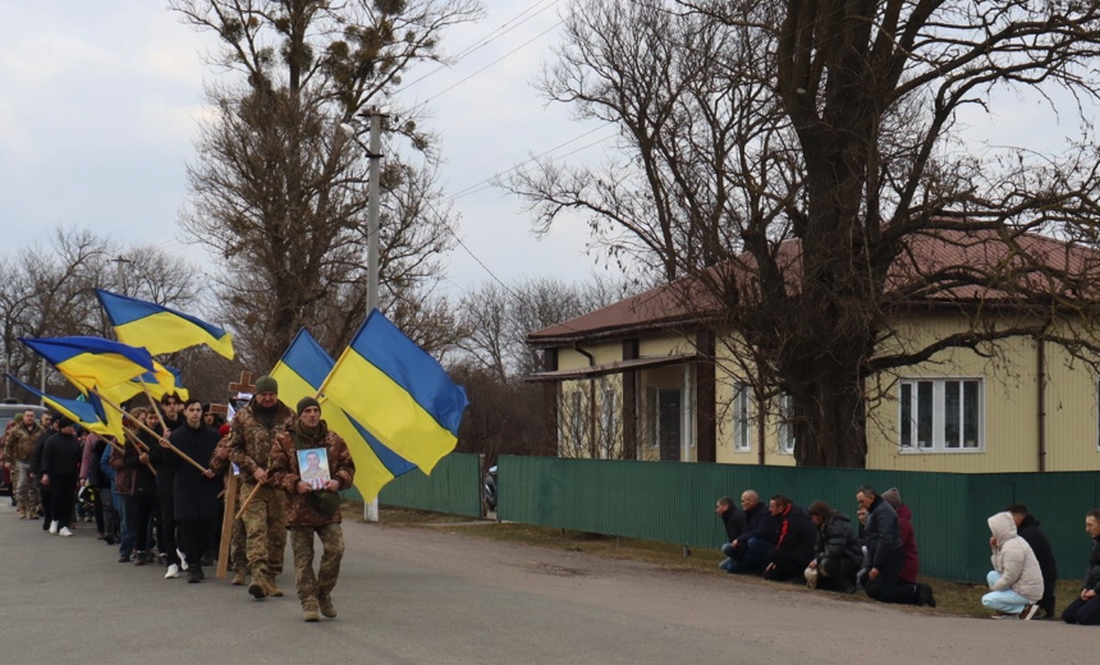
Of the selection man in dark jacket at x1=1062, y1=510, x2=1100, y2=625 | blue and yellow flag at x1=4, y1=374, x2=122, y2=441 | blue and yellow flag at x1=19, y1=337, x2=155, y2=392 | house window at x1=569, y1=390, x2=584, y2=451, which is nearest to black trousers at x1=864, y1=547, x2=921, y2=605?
man in dark jacket at x1=1062, y1=510, x2=1100, y2=625

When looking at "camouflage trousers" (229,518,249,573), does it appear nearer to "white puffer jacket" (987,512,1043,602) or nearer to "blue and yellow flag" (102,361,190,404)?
"blue and yellow flag" (102,361,190,404)

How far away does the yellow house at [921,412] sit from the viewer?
90.6ft

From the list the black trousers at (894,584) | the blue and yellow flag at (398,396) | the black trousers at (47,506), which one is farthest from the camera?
the black trousers at (47,506)

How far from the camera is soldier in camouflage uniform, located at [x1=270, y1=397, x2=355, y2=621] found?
459 inches

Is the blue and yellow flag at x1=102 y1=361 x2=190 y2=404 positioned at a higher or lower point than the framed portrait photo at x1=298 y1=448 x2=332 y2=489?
higher

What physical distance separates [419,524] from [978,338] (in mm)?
12819

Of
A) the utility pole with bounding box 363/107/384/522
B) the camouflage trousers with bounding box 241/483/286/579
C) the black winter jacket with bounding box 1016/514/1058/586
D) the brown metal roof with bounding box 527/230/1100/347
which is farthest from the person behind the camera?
the utility pole with bounding box 363/107/384/522

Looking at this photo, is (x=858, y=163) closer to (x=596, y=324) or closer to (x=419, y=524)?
(x=419, y=524)

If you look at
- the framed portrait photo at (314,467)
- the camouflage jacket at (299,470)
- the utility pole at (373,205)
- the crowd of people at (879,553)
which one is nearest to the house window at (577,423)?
the utility pole at (373,205)

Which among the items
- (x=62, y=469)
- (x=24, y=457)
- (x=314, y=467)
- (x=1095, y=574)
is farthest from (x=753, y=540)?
(x=24, y=457)

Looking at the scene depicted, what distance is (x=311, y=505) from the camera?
11.7 metres

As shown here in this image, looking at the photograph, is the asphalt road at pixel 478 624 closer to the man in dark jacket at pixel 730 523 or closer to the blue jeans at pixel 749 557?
the blue jeans at pixel 749 557

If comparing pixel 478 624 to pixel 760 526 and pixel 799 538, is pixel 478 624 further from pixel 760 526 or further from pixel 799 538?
pixel 760 526

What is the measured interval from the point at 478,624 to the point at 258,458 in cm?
280
